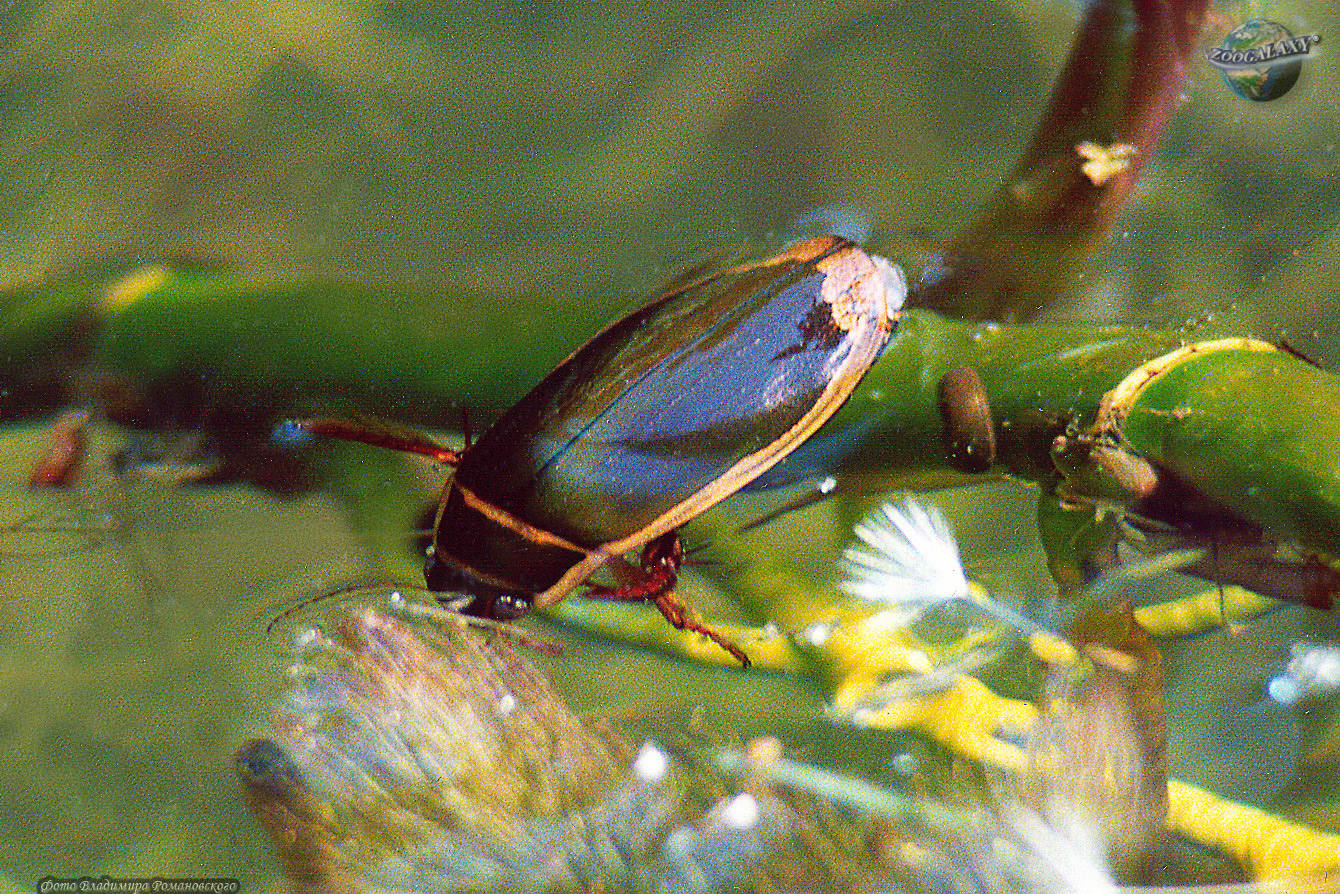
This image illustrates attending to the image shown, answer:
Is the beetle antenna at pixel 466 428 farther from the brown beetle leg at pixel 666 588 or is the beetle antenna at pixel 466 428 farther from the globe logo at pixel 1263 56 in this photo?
the globe logo at pixel 1263 56

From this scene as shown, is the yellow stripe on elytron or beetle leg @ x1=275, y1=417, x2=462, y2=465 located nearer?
the yellow stripe on elytron

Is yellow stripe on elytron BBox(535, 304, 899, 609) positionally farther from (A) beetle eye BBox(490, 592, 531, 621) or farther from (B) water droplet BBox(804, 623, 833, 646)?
(B) water droplet BBox(804, 623, 833, 646)


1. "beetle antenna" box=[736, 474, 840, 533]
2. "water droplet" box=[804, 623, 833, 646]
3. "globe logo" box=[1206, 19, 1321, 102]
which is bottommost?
"water droplet" box=[804, 623, 833, 646]

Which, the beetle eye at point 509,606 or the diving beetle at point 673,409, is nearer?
the diving beetle at point 673,409
